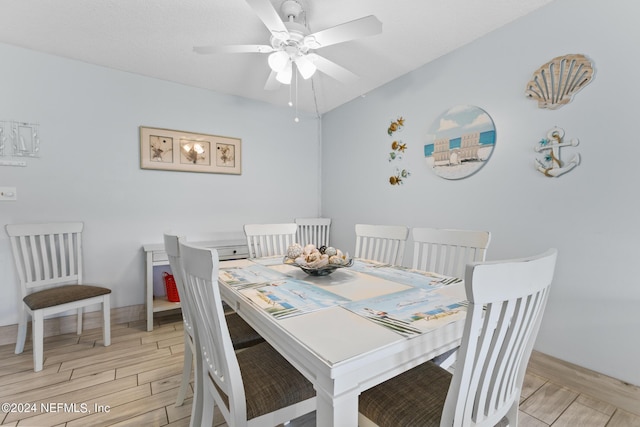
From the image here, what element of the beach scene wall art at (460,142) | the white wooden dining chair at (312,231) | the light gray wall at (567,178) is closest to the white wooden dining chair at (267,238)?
the white wooden dining chair at (312,231)

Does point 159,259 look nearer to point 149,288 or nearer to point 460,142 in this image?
point 149,288

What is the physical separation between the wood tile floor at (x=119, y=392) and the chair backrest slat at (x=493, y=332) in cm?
95

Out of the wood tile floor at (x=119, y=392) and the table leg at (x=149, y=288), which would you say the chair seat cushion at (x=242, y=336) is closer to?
the wood tile floor at (x=119, y=392)

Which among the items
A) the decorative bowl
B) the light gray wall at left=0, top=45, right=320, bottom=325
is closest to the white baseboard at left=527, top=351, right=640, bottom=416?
A: the decorative bowl

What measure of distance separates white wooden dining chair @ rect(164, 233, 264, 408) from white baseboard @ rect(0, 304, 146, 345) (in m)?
1.43

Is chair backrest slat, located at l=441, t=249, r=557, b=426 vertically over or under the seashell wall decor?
under

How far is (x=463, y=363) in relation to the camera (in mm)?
646

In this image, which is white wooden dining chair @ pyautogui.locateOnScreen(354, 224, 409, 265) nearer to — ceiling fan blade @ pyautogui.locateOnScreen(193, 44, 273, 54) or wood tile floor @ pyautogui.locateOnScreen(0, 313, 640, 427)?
wood tile floor @ pyautogui.locateOnScreen(0, 313, 640, 427)

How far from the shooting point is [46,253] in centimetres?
215

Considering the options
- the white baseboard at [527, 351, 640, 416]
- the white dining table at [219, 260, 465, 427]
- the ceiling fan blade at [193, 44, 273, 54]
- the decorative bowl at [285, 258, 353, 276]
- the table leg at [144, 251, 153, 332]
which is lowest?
the white baseboard at [527, 351, 640, 416]

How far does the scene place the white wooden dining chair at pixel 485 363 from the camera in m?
0.63

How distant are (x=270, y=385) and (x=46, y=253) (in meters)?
2.28

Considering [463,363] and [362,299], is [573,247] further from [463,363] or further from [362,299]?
[463,363]

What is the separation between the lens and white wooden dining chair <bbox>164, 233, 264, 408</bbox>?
1.20m
